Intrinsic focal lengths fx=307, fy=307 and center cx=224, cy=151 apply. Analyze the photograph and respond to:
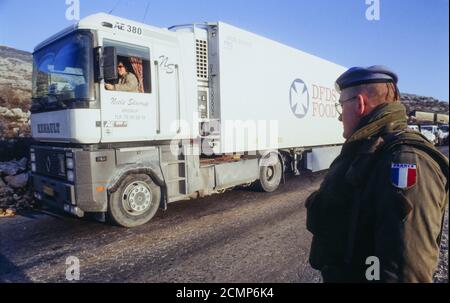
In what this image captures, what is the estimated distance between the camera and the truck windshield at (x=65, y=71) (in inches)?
185

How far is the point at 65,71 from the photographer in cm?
494

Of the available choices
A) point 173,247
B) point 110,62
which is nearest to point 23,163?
point 110,62

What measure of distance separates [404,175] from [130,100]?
4580 mm

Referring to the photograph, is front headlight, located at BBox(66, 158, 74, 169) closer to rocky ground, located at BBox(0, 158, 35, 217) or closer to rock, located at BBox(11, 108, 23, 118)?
rocky ground, located at BBox(0, 158, 35, 217)

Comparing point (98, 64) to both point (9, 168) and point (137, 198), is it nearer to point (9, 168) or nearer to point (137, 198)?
point (137, 198)

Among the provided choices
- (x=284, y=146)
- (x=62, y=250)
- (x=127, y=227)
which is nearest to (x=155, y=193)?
(x=127, y=227)

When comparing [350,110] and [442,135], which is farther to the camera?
[442,135]

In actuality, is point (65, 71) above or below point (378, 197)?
above

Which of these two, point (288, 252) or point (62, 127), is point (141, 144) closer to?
point (62, 127)

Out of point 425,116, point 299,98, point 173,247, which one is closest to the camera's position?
point 173,247

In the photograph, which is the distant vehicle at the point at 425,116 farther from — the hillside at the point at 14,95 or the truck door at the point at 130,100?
the truck door at the point at 130,100

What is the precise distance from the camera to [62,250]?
430 cm

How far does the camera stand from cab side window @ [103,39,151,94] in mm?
5021

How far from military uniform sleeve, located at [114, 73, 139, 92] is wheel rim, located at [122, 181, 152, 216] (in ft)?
5.15
